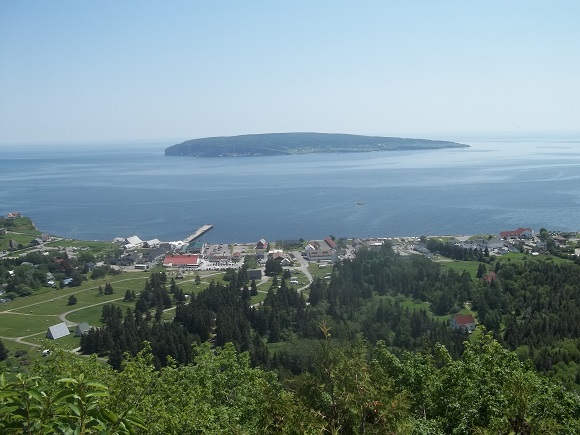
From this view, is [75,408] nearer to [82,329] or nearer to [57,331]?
[82,329]

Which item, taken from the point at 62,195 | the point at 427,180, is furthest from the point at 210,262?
the point at 427,180

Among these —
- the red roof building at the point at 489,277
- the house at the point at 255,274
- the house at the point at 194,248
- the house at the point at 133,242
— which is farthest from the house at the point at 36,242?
the red roof building at the point at 489,277

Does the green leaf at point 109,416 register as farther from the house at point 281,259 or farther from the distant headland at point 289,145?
the distant headland at point 289,145

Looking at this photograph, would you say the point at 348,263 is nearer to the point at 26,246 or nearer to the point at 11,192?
the point at 26,246

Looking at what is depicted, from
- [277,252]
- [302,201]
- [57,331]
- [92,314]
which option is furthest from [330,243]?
[302,201]

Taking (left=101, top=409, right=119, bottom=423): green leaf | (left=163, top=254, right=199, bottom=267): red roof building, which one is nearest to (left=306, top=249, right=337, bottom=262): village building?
(left=163, top=254, right=199, bottom=267): red roof building

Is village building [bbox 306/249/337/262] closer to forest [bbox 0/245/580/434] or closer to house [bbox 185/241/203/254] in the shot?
forest [bbox 0/245/580/434]
